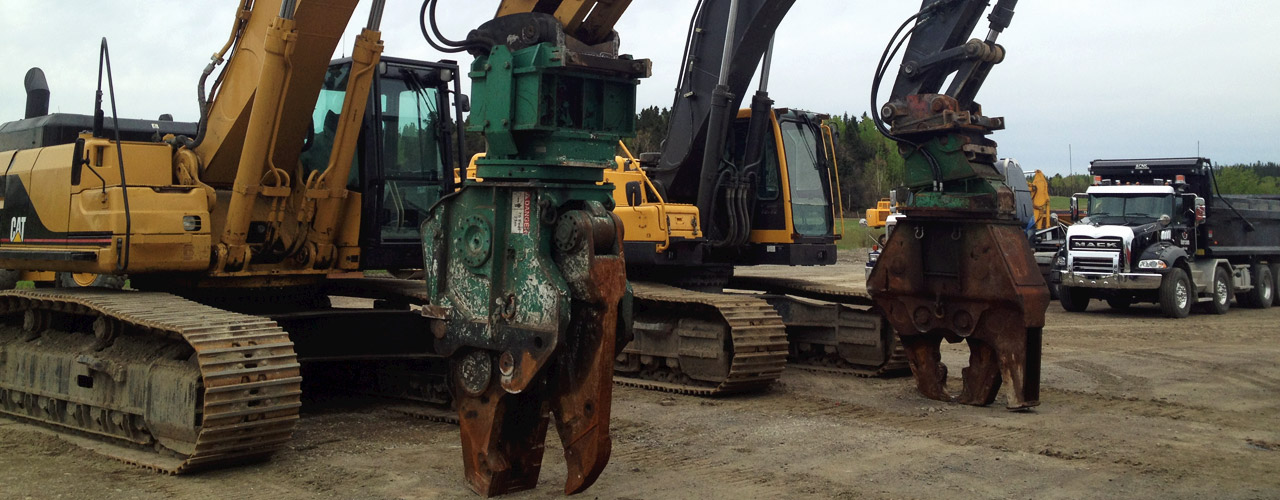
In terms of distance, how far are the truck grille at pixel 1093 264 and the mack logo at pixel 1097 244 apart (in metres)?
0.19

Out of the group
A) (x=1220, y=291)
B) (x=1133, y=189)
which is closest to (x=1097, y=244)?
(x=1133, y=189)

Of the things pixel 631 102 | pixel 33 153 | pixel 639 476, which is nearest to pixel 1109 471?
pixel 639 476

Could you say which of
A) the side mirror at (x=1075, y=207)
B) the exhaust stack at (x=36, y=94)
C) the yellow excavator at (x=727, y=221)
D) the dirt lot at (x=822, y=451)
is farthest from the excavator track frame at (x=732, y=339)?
the side mirror at (x=1075, y=207)

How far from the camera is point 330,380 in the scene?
9.33 m

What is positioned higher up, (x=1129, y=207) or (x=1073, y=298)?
(x=1129, y=207)

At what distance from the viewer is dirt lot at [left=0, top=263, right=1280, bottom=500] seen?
20.8 ft

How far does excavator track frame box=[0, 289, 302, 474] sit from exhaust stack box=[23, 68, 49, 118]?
8.43 ft

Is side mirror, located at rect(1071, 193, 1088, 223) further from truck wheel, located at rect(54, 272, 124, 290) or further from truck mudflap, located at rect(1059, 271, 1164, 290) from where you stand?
truck wheel, located at rect(54, 272, 124, 290)

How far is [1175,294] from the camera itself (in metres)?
18.9

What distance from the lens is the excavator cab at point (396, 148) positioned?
840 centimetres

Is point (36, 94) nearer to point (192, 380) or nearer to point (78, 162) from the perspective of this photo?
point (78, 162)

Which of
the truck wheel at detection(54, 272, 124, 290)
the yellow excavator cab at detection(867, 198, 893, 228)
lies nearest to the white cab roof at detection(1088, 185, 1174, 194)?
the yellow excavator cab at detection(867, 198, 893, 228)

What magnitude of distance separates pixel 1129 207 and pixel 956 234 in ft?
41.0

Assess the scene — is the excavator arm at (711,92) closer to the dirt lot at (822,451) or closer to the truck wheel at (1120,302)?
the dirt lot at (822,451)
